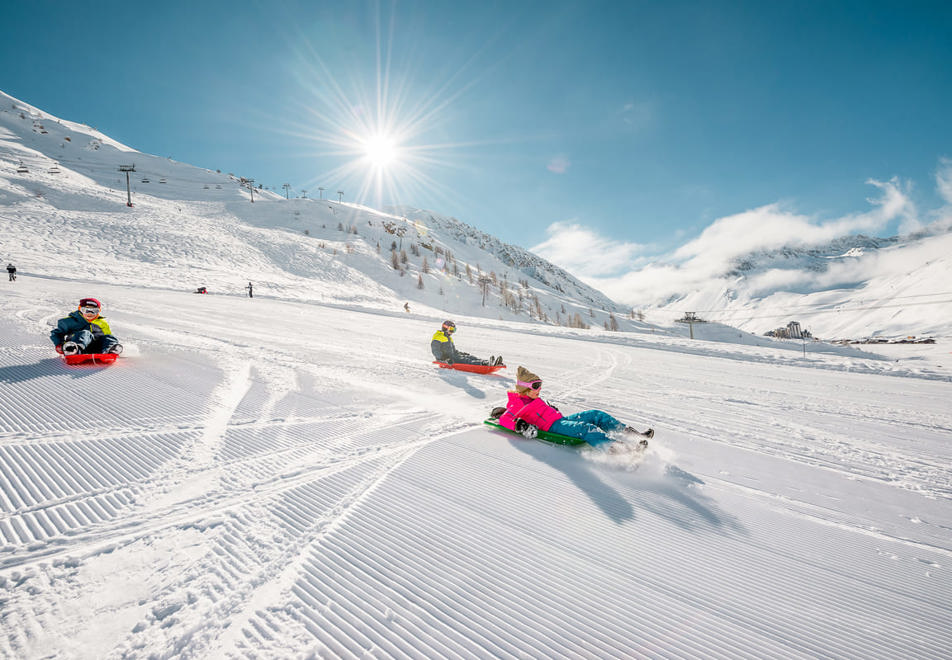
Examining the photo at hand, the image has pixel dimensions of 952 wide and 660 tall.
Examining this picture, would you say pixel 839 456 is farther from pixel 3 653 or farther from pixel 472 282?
pixel 472 282

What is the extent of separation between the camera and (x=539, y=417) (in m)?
4.35

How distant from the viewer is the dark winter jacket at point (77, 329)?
5695 millimetres

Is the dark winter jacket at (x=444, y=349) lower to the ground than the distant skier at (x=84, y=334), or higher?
higher

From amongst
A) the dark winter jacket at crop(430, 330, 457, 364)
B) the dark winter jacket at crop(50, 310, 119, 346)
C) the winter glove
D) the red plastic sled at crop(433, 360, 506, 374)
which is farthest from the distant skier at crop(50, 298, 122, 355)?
the winter glove

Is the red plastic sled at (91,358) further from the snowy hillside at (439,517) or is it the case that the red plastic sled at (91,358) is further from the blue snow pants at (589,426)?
the blue snow pants at (589,426)

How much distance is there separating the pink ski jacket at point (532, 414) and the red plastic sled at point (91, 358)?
621cm

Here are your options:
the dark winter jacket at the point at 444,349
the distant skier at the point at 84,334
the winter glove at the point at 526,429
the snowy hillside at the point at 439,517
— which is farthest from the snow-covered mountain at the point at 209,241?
the winter glove at the point at 526,429

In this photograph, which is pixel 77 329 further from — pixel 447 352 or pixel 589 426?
pixel 589 426

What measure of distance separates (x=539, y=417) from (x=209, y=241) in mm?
37676

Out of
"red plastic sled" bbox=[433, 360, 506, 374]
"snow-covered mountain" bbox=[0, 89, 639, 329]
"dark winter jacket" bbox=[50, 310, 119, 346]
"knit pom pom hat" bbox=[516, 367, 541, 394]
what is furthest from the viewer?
"snow-covered mountain" bbox=[0, 89, 639, 329]

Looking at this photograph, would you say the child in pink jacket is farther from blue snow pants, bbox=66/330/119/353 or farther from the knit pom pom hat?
blue snow pants, bbox=66/330/119/353

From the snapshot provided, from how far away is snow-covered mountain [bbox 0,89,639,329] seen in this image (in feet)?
82.3

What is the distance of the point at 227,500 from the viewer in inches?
107

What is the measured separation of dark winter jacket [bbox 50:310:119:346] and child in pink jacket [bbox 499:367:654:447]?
630cm
